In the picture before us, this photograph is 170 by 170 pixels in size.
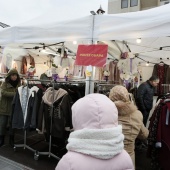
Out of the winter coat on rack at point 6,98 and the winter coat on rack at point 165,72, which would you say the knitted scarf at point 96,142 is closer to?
the winter coat on rack at point 6,98

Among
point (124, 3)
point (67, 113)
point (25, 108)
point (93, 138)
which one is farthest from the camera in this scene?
point (124, 3)

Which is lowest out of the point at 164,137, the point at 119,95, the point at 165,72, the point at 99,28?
the point at 164,137

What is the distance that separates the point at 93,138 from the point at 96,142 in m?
0.03

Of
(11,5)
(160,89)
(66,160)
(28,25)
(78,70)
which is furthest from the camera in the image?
(11,5)

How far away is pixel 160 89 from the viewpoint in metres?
6.61

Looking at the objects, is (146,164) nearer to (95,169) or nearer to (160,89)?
(95,169)

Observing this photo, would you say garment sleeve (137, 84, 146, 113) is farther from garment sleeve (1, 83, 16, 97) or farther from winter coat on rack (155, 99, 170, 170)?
garment sleeve (1, 83, 16, 97)

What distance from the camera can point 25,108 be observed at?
10.4ft

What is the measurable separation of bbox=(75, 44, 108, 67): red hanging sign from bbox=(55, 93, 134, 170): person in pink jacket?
1.29 metres

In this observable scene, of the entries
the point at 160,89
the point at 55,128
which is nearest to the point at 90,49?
the point at 55,128

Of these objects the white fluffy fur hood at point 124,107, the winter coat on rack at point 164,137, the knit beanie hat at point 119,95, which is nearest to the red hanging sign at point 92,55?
the knit beanie hat at point 119,95

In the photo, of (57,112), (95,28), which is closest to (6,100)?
(57,112)

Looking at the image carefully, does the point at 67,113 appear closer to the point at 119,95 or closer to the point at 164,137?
the point at 119,95

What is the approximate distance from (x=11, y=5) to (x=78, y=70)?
5.50 meters
